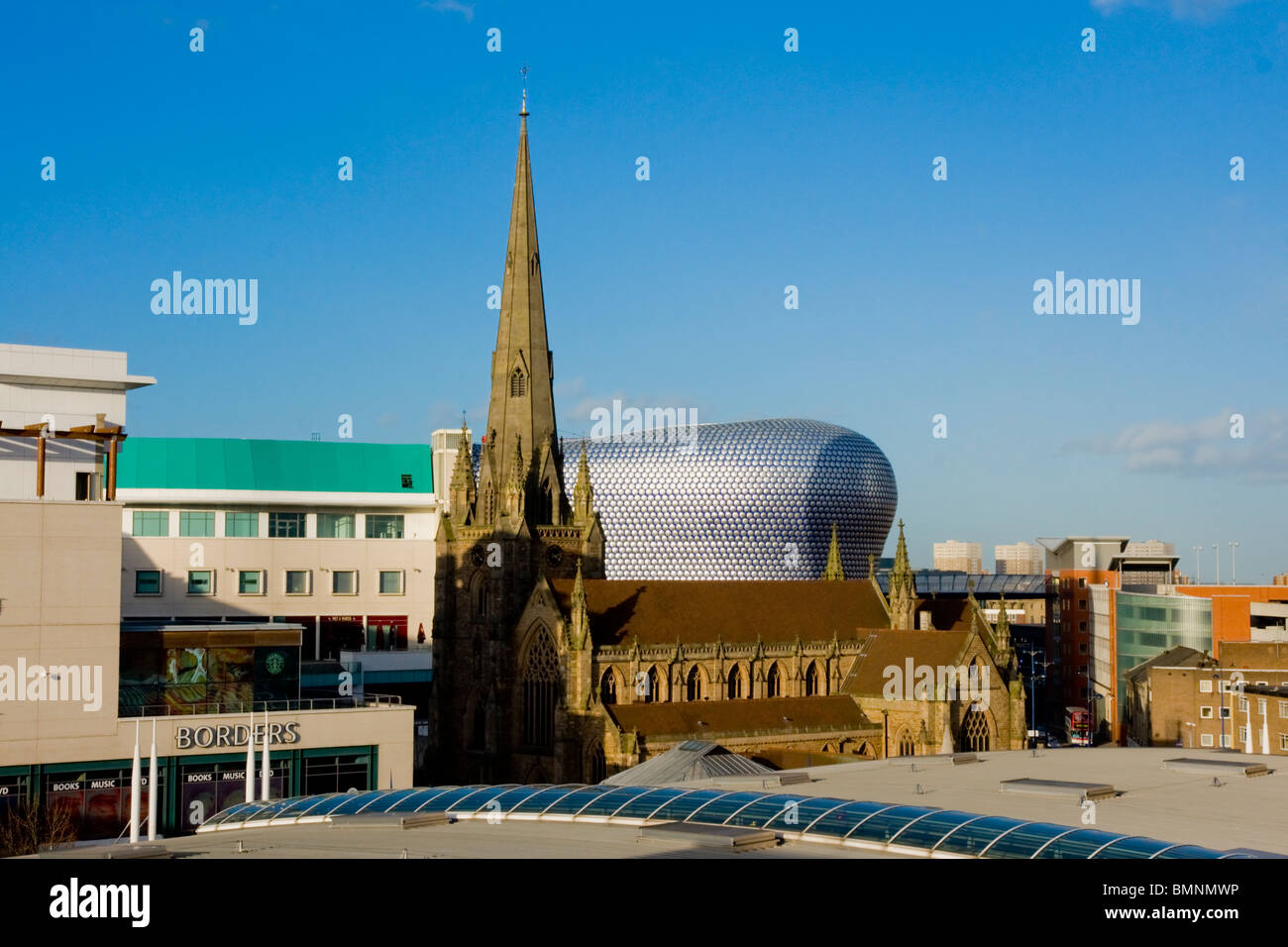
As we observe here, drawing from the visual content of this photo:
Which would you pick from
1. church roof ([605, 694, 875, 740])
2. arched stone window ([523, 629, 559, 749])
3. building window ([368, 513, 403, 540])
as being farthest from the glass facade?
building window ([368, 513, 403, 540])

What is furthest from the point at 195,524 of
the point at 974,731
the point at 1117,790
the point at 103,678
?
the point at 1117,790

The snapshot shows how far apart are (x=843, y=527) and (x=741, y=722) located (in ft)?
398

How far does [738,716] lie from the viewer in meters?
80.8

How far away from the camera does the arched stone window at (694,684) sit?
83438 mm

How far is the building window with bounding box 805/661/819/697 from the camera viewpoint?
8881cm

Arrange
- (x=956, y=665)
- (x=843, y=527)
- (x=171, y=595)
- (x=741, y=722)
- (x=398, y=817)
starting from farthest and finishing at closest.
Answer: (x=843, y=527)
(x=171, y=595)
(x=956, y=665)
(x=741, y=722)
(x=398, y=817)

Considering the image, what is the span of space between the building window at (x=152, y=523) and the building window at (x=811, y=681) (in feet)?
170

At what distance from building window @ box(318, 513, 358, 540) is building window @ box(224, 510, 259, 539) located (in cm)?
506

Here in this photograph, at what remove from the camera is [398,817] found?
1471 inches

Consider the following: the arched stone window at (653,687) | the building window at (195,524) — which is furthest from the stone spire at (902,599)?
the building window at (195,524)

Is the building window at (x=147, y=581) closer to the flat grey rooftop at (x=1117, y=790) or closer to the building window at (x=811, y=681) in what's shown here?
the building window at (x=811, y=681)

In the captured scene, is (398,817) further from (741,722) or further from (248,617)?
(248,617)
